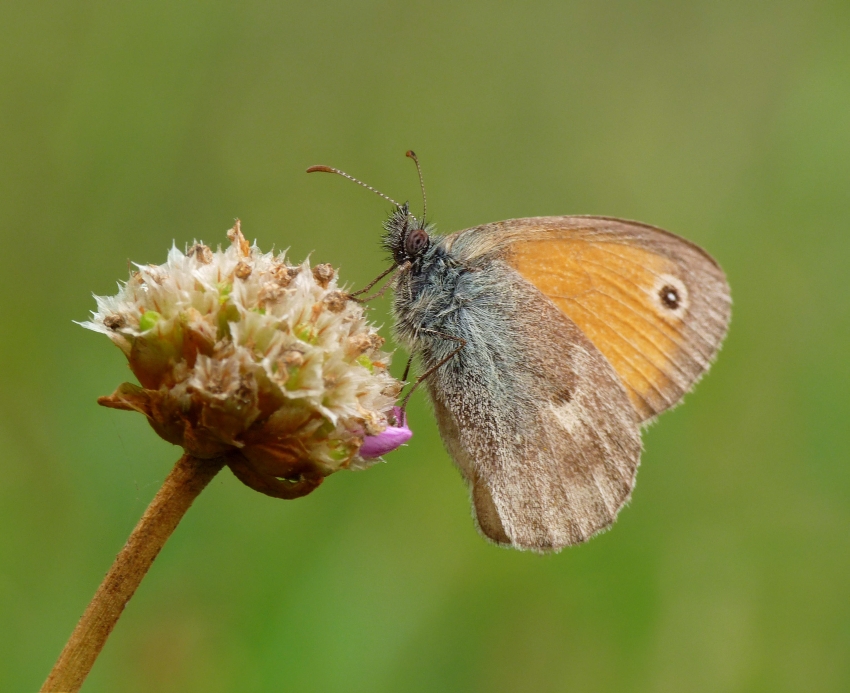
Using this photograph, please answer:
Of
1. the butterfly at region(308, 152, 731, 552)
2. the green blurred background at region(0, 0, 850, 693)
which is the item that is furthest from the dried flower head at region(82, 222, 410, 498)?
the green blurred background at region(0, 0, 850, 693)

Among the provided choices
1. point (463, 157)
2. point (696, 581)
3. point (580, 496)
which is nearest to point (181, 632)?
point (580, 496)

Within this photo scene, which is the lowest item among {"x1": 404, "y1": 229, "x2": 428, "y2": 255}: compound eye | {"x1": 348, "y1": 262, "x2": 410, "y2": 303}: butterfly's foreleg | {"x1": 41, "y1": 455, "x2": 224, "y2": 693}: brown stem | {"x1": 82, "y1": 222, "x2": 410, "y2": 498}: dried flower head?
{"x1": 41, "y1": 455, "x2": 224, "y2": 693}: brown stem

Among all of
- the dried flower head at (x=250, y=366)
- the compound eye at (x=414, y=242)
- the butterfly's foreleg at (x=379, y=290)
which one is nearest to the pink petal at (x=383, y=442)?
the dried flower head at (x=250, y=366)

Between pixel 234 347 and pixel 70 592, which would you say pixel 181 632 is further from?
pixel 234 347

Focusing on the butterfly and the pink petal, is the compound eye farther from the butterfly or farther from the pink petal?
the pink petal

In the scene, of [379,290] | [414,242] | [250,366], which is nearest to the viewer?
[250,366]

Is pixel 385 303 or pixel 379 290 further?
pixel 385 303

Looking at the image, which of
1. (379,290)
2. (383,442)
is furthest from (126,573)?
(379,290)

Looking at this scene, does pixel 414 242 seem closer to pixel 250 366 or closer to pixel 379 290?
pixel 379 290
